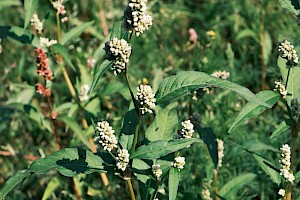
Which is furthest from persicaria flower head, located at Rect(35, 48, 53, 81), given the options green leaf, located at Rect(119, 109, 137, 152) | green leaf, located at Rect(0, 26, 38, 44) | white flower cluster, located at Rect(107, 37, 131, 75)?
white flower cluster, located at Rect(107, 37, 131, 75)

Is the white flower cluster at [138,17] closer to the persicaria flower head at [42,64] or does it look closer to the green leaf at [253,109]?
the green leaf at [253,109]

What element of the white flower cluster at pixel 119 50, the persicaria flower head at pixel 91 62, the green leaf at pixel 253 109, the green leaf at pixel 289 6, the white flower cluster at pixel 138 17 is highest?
the persicaria flower head at pixel 91 62

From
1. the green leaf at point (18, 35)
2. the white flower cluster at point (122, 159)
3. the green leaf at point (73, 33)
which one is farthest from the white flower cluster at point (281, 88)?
the green leaf at point (18, 35)

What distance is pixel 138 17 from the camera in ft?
6.59

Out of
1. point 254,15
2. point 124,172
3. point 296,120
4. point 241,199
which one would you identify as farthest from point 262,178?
point 254,15

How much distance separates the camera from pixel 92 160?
2.32 m

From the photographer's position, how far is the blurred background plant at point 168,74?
333 centimetres

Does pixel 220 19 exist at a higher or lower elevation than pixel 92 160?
higher

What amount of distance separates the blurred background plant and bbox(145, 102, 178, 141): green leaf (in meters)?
0.51

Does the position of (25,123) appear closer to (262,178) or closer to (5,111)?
(5,111)

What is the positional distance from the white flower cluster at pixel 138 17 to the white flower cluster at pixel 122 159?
50cm

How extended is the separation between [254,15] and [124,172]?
2.68m

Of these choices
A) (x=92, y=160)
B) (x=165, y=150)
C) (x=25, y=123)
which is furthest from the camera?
(x=25, y=123)

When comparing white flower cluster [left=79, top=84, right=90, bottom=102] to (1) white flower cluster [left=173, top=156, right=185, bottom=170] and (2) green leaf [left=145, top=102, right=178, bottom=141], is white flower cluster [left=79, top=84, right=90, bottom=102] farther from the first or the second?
(1) white flower cluster [left=173, top=156, right=185, bottom=170]
